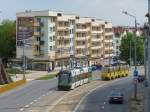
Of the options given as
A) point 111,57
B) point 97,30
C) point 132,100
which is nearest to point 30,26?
point 97,30

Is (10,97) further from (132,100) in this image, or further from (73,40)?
(73,40)

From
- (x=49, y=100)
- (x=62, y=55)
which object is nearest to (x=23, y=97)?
(x=49, y=100)

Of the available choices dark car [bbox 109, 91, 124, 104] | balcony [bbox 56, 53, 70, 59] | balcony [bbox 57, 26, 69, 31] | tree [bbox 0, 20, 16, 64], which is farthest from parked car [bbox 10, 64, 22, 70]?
dark car [bbox 109, 91, 124, 104]

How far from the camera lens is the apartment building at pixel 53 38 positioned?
14062cm

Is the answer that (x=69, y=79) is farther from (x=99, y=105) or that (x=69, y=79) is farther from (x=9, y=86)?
(x=99, y=105)

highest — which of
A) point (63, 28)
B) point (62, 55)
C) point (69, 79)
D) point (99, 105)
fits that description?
point (63, 28)

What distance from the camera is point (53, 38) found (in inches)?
5773

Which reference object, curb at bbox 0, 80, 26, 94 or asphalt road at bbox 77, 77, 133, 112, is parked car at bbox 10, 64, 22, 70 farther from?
asphalt road at bbox 77, 77, 133, 112

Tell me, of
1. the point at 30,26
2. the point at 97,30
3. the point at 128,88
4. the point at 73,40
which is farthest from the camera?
the point at 97,30

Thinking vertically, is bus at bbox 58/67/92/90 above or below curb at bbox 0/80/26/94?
above

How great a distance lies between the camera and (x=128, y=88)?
89500mm

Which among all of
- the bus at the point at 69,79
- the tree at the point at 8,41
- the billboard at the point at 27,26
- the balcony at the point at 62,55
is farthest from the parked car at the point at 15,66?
the bus at the point at 69,79

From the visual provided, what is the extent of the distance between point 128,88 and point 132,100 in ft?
76.7

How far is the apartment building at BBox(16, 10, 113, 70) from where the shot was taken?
461ft
